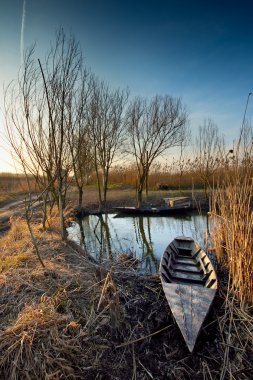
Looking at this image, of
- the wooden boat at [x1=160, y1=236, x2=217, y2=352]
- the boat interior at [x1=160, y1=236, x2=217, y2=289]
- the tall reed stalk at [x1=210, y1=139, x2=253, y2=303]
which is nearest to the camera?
the wooden boat at [x1=160, y1=236, x2=217, y2=352]

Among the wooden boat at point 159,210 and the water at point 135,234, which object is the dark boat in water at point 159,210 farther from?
the water at point 135,234

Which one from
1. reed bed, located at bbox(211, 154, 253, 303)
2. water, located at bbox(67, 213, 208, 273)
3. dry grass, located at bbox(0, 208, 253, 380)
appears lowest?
water, located at bbox(67, 213, 208, 273)

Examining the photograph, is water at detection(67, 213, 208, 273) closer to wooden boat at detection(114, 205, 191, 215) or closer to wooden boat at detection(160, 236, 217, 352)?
wooden boat at detection(114, 205, 191, 215)

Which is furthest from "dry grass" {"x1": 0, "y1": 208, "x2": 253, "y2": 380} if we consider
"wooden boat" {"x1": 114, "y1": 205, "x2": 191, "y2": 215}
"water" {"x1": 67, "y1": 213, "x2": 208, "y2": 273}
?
"wooden boat" {"x1": 114, "y1": 205, "x2": 191, "y2": 215}

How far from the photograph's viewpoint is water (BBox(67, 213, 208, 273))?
645cm

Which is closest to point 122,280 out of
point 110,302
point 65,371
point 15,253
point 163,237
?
point 110,302

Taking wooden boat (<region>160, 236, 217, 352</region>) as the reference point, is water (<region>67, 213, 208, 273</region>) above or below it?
below

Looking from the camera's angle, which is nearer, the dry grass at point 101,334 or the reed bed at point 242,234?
the dry grass at point 101,334

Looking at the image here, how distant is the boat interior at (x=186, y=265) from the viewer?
3.73 meters

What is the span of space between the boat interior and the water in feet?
1.83

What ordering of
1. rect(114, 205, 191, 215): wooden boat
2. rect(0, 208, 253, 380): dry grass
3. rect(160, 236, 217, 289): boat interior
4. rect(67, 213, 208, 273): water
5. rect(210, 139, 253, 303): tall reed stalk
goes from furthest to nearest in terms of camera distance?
rect(114, 205, 191, 215): wooden boat, rect(67, 213, 208, 273): water, rect(160, 236, 217, 289): boat interior, rect(210, 139, 253, 303): tall reed stalk, rect(0, 208, 253, 380): dry grass

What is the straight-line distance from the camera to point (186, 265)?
14.8 ft

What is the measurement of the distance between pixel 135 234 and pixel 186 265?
192 inches

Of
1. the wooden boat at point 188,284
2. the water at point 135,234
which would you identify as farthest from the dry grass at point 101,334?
the water at point 135,234
